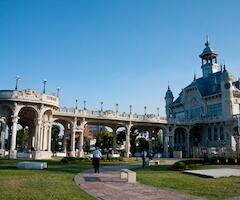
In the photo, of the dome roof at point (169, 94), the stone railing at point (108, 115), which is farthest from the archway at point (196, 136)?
the dome roof at point (169, 94)

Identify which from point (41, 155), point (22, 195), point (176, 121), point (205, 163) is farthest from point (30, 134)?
point (22, 195)

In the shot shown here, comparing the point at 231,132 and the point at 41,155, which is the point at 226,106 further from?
the point at 41,155

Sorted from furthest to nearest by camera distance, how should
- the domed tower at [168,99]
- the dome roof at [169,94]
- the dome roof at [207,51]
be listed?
the dome roof at [169,94]
the domed tower at [168,99]
the dome roof at [207,51]

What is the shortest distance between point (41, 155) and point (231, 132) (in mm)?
40443

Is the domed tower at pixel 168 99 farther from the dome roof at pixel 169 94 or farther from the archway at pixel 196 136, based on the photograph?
the archway at pixel 196 136

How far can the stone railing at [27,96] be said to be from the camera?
44.4 metres

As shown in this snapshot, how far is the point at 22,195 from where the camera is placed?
10.6m

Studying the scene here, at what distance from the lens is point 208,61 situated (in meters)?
82.6

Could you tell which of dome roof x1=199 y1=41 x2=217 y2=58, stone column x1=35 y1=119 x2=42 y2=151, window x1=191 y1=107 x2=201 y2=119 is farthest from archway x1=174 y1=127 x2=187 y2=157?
stone column x1=35 y1=119 x2=42 y2=151

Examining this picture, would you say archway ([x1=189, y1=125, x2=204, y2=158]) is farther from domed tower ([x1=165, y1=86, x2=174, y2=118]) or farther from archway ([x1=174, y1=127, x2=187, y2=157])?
domed tower ([x1=165, y1=86, x2=174, y2=118])

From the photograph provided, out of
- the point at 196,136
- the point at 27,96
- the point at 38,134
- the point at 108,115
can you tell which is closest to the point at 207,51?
the point at 196,136

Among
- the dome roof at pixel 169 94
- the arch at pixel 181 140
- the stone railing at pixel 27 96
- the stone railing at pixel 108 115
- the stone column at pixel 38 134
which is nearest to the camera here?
the stone railing at pixel 27 96

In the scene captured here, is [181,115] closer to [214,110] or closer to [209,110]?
[209,110]

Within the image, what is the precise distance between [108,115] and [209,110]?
86.0 feet
